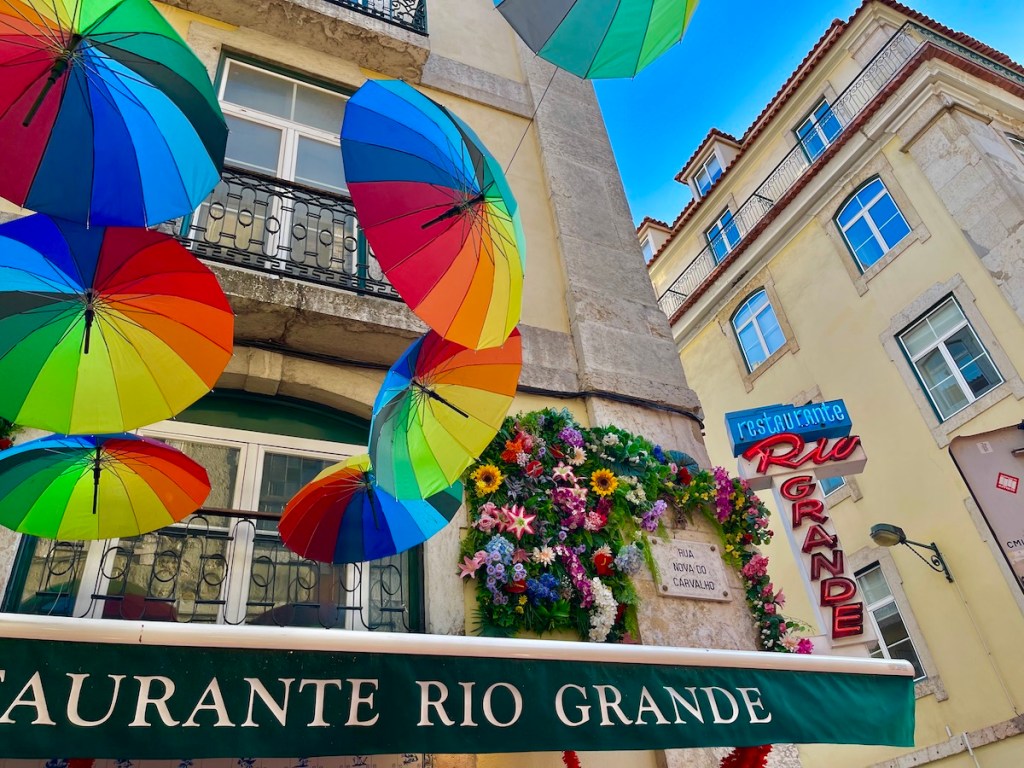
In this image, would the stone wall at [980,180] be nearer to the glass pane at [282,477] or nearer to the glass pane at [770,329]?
the glass pane at [770,329]

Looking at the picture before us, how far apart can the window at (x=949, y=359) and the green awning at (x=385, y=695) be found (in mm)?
7539

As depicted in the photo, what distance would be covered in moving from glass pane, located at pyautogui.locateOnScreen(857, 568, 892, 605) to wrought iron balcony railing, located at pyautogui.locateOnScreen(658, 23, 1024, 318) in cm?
656

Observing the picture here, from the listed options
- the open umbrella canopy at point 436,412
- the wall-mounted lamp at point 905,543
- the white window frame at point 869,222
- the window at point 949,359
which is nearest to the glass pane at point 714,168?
the white window frame at point 869,222

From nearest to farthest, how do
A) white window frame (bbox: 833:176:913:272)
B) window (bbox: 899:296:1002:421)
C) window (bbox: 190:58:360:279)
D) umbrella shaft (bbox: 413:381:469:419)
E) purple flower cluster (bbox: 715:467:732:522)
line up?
1. umbrella shaft (bbox: 413:381:469:419)
2. purple flower cluster (bbox: 715:467:732:522)
3. window (bbox: 190:58:360:279)
4. window (bbox: 899:296:1002:421)
5. white window frame (bbox: 833:176:913:272)

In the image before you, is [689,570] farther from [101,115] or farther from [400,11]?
[400,11]

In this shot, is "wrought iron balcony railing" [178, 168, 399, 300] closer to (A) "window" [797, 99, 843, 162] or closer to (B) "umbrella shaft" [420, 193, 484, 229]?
(B) "umbrella shaft" [420, 193, 484, 229]

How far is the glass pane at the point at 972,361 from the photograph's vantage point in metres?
9.59

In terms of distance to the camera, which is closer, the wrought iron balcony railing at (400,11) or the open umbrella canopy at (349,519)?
the open umbrella canopy at (349,519)

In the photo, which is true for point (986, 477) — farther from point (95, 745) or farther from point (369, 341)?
point (95, 745)

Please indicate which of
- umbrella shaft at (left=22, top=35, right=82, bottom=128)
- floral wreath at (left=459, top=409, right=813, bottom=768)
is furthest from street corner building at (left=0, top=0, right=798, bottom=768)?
umbrella shaft at (left=22, top=35, right=82, bottom=128)

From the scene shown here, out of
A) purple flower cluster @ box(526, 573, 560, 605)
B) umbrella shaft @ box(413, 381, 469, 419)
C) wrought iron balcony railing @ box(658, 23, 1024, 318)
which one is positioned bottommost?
purple flower cluster @ box(526, 573, 560, 605)

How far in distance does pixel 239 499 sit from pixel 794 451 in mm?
4006

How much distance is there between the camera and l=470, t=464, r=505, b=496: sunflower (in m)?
4.89

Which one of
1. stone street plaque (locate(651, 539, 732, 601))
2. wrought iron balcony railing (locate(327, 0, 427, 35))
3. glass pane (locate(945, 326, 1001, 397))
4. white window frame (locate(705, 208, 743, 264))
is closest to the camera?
stone street plaque (locate(651, 539, 732, 601))
